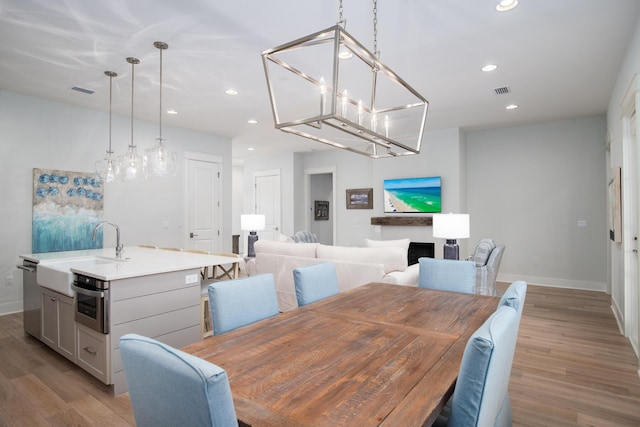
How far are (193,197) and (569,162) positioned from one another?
6.25m

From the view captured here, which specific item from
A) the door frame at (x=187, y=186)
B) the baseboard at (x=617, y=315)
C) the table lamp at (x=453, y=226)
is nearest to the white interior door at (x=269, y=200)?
the door frame at (x=187, y=186)

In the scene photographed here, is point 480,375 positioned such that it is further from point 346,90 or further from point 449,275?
point 346,90

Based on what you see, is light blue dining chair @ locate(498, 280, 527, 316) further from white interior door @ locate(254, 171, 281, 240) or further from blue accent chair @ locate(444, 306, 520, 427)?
white interior door @ locate(254, 171, 281, 240)

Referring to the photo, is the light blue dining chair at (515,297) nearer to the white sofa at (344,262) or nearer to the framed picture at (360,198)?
the white sofa at (344,262)

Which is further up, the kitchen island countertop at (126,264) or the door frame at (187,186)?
the door frame at (187,186)

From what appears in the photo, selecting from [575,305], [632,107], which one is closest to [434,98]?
[632,107]

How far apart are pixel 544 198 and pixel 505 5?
433 centimetres

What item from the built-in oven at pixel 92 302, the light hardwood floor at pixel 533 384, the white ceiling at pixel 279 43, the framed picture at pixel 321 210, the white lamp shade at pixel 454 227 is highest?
the white ceiling at pixel 279 43

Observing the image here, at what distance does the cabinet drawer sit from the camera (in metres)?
2.40

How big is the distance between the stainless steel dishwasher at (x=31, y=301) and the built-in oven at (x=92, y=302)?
94 centimetres

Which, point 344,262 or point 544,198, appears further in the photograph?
point 544,198

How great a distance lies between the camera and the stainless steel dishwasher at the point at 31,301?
3.20 m

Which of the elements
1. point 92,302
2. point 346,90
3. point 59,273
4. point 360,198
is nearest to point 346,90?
point 346,90

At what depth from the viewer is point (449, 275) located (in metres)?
2.59
